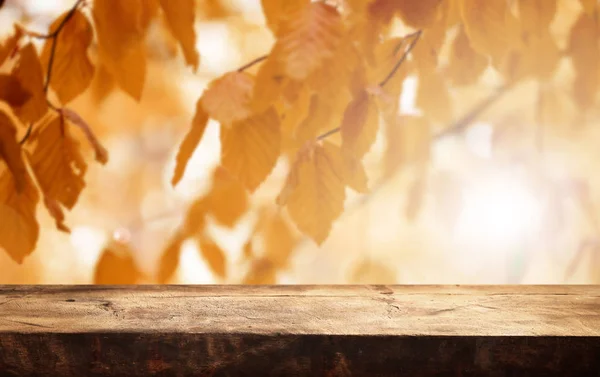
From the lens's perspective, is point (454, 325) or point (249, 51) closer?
point (454, 325)

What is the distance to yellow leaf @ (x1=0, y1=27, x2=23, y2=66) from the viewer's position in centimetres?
77

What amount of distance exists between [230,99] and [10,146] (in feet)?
1.12

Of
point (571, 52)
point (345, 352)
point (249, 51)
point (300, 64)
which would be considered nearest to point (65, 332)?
point (345, 352)

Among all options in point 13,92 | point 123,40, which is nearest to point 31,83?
point 13,92

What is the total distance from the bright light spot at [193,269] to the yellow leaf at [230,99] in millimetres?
310

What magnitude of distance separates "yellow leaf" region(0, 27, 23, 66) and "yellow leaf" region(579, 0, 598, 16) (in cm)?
88

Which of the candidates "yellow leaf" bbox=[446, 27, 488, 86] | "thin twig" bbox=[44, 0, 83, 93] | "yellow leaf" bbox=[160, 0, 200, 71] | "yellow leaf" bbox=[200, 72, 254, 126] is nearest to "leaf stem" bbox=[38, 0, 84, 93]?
"thin twig" bbox=[44, 0, 83, 93]

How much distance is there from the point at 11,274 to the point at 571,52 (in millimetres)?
1038

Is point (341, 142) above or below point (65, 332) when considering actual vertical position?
above

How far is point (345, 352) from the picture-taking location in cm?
43

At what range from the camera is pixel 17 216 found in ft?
2.63

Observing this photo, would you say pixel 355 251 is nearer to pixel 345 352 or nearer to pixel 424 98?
pixel 424 98

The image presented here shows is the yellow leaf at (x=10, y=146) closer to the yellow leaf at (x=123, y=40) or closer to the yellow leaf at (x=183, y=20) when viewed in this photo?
the yellow leaf at (x=123, y=40)

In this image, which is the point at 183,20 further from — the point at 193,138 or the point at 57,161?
the point at 57,161
